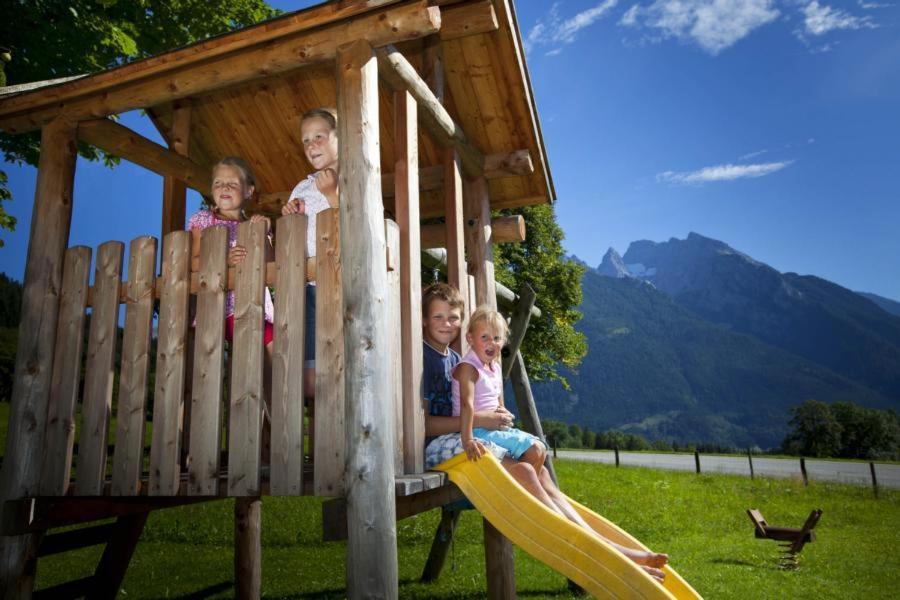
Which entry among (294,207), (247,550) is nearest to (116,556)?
(247,550)

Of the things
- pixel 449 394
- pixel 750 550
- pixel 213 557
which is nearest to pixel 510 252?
pixel 750 550

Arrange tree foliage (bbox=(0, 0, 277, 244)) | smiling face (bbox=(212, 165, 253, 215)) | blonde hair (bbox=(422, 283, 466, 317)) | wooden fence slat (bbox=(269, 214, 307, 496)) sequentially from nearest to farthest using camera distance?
wooden fence slat (bbox=(269, 214, 307, 496))
blonde hair (bbox=(422, 283, 466, 317))
smiling face (bbox=(212, 165, 253, 215))
tree foliage (bbox=(0, 0, 277, 244))

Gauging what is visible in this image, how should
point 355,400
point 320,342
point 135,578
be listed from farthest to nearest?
1. point 135,578
2. point 320,342
3. point 355,400

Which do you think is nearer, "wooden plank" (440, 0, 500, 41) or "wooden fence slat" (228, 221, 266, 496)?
"wooden fence slat" (228, 221, 266, 496)

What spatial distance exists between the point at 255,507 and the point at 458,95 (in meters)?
4.32

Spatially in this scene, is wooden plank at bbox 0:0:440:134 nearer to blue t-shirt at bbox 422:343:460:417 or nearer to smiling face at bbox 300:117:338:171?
smiling face at bbox 300:117:338:171

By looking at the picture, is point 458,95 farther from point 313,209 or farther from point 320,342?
point 320,342

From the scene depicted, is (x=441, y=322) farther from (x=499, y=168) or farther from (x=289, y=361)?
(x=499, y=168)

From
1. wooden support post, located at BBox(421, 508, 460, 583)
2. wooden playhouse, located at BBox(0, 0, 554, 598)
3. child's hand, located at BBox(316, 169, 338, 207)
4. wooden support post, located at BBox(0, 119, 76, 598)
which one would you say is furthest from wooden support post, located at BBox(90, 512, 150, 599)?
wooden support post, located at BBox(421, 508, 460, 583)

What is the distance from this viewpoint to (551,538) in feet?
10.9

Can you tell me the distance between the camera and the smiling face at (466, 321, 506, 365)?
397 cm

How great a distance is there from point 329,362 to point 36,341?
233 centimetres

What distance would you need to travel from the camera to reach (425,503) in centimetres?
399

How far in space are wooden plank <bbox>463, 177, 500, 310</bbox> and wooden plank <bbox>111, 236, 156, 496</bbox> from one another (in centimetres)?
272
